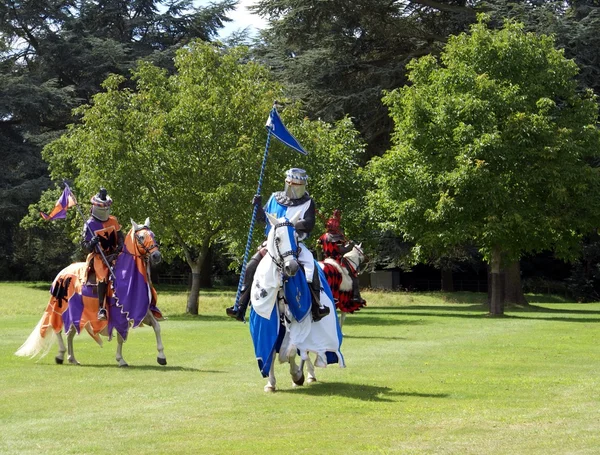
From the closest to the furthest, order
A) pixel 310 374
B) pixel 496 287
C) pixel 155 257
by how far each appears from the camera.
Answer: pixel 310 374, pixel 155 257, pixel 496 287

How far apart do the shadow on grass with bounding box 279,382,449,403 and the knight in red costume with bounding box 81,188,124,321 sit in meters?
4.65

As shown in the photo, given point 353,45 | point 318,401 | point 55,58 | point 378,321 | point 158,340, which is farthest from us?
point 55,58

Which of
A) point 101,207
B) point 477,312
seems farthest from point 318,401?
point 477,312

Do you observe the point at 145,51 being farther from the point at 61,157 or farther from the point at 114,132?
the point at 114,132

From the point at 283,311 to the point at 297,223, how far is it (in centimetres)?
112

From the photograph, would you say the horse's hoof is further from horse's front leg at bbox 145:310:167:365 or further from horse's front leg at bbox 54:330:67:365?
horse's front leg at bbox 54:330:67:365

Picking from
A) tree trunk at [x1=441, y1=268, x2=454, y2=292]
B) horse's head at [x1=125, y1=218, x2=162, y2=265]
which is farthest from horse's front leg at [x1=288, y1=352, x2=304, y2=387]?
tree trunk at [x1=441, y1=268, x2=454, y2=292]

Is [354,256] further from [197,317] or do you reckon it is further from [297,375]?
[197,317]

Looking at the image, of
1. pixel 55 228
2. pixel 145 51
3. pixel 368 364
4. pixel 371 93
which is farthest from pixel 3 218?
pixel 368 364

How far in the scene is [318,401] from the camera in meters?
12.3

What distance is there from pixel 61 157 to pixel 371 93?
1283cm

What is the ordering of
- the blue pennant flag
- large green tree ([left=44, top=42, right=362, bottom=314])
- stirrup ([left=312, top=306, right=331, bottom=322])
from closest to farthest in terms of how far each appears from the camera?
1. stirrup ([left=312, top=306, right=331, bottom=322])
2. the blue pennant flag
3. large green tree ([left=44, top=42, right=362, bottom=314])

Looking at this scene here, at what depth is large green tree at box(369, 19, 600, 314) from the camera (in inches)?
1406

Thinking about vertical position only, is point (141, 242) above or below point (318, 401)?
above
